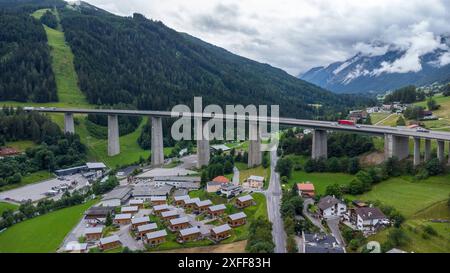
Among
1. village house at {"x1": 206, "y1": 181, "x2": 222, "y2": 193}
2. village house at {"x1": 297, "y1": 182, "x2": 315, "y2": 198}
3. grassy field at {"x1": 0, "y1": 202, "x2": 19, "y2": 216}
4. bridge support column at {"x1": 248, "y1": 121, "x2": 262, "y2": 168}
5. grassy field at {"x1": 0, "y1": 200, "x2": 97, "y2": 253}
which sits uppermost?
bridge support column at {"x1": 248, "y1": 121, "x2": 262, "y2": 168}

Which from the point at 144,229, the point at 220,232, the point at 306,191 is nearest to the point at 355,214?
the point at 306,191

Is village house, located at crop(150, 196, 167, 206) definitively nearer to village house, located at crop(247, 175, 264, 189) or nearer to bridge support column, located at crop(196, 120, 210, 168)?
village house, located at crop(247, 175, 264, 189)

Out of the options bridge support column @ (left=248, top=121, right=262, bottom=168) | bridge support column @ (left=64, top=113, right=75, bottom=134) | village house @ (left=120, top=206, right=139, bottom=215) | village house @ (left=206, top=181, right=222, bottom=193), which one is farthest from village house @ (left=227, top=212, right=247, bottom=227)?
bridge support column @ (left=64, top=113, right=75, bottom=134)

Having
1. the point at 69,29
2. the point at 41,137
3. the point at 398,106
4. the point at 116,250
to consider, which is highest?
the point at 69,29

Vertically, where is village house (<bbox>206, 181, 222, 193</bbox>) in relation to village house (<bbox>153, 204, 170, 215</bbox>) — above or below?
above

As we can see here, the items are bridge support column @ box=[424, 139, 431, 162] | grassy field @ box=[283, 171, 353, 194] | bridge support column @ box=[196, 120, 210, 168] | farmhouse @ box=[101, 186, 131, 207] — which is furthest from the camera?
bridge support column @ box=[196, 120, 210, 168]
